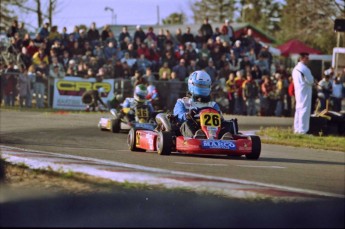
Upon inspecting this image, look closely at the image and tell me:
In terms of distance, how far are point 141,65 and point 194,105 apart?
615 inches

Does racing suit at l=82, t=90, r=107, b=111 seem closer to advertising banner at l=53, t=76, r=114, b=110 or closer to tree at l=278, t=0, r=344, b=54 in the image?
advertising banner at l=53, t=76, r=114, b=110

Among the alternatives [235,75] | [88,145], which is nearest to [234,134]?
[88,145]

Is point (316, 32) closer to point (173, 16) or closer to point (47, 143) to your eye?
point (47, 143)

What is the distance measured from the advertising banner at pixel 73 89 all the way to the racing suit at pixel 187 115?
1378 centimetres

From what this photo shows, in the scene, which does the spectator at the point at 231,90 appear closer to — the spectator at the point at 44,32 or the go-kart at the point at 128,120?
the spectator at the point at 44,32

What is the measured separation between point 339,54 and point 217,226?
1865cm

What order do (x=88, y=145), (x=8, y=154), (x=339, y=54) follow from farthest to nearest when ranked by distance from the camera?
(x=339, y=54), (x=88, y=145), (x=8, y=154)

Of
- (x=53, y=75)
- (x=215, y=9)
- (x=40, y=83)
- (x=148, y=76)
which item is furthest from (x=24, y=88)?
(x=215, y=9)

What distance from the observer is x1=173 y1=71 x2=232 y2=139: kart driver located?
12375mm

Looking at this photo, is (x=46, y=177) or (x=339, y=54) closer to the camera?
(x=46, y=177)

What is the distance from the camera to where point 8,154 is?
34.7ft

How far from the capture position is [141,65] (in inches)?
1117

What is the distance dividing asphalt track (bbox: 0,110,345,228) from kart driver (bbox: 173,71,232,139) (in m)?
0.47

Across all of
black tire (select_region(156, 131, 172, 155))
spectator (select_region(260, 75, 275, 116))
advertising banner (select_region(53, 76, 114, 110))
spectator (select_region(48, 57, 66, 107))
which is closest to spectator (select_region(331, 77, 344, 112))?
spectator (select_region(260, 75, 275, 116))
